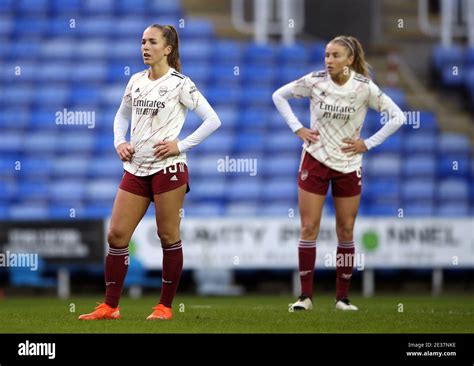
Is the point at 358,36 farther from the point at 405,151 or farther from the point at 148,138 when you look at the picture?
the point at 148,138

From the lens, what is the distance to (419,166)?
17.0 metres

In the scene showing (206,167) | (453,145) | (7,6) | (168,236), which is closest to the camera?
(168,236)

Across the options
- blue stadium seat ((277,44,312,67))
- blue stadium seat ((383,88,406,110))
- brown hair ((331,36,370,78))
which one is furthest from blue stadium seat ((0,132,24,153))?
brown hair ((331,36,370,78))

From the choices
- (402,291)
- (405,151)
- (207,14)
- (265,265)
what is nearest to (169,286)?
(265,265)

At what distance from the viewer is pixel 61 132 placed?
1716 centimetres

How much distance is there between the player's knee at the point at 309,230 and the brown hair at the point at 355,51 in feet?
4.48

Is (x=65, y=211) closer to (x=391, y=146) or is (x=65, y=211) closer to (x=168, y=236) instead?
(x=391, y=146)

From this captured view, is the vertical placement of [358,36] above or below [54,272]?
above

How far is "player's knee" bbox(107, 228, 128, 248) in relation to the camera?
331 inches

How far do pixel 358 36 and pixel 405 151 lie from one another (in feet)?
8.64

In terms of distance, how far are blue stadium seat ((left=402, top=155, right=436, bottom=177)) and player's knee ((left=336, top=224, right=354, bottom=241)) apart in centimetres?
746

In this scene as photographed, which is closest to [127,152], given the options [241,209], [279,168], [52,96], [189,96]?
[189,96]

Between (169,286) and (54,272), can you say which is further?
(54,272)

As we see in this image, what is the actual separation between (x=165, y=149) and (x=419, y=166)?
922cm
